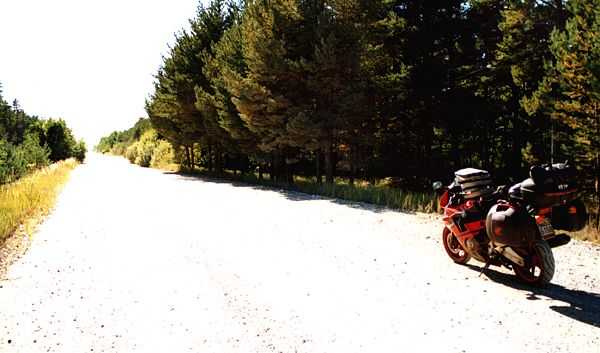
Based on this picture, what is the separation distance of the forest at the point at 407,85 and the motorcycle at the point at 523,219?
10163mm

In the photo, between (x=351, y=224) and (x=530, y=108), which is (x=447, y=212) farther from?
(x=530, y=108)

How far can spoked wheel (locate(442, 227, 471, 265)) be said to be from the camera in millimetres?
6115

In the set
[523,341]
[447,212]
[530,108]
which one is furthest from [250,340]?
[530,108]

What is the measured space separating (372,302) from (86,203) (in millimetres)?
11447

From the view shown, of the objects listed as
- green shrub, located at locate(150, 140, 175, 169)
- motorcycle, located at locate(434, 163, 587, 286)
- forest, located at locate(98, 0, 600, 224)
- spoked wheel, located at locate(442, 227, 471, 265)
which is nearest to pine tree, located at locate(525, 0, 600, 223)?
forest, located at locate(98, 0, 600, 224)

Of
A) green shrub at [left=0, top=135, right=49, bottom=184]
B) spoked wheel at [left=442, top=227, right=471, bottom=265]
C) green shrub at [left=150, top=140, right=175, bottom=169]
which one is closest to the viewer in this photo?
spoked wheel at [left=442, top=227, right=471, bottom=265]

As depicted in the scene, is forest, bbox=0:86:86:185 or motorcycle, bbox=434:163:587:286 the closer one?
motorcycle, bbox=434:163:587:286

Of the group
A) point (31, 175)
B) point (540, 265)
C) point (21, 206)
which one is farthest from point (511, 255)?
point (31, 175)

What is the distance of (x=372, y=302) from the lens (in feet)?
15.7

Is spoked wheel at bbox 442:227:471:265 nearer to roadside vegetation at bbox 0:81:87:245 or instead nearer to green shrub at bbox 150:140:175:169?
roadside vegetation at bbox 0:81:87:245

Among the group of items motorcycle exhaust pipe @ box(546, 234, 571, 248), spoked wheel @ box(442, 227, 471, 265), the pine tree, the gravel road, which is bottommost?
the gravel road

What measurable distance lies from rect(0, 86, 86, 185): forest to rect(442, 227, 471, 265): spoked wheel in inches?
791

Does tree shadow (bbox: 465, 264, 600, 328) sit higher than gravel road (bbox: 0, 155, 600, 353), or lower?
higher

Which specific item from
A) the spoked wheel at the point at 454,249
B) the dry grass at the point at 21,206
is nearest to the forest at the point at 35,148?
the dry grass at the point at 21,206
